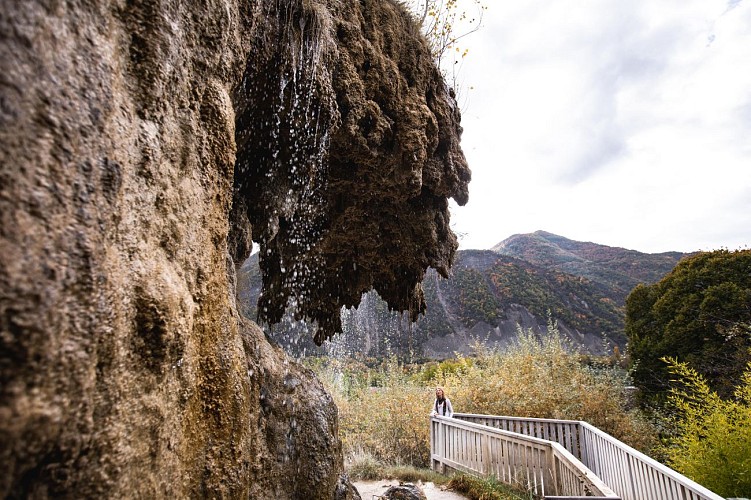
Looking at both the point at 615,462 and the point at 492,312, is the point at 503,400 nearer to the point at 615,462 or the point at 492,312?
the point at 615,462

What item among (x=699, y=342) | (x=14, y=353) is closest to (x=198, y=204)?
(x=14, y=353)

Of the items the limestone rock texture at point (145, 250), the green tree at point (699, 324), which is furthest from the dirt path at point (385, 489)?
the green tree at point (699, 324)

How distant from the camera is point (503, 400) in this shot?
920cm

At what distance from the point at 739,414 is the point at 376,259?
4.92m

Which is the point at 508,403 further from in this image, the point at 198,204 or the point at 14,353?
the point at 14,353

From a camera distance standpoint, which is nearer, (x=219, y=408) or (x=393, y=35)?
(x=219, y=408)

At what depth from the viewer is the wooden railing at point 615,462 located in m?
3.42

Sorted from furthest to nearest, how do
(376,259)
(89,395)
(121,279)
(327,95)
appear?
(376,259)
(327,95)
(121,279)
(89,395)

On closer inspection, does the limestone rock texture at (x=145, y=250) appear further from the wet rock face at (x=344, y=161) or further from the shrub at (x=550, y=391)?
the shrub at (x=550, y=391)

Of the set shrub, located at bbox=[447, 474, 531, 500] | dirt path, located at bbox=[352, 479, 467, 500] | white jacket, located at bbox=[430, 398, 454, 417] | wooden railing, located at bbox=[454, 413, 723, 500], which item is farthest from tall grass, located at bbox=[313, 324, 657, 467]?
shrub, located at bbox=[447, 474, 531, 500]

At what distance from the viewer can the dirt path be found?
21.4ft

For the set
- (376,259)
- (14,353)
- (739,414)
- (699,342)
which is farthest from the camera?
(699,342)

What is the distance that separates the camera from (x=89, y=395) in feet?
3.69

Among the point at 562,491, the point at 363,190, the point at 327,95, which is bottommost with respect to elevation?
the point at 562,491
